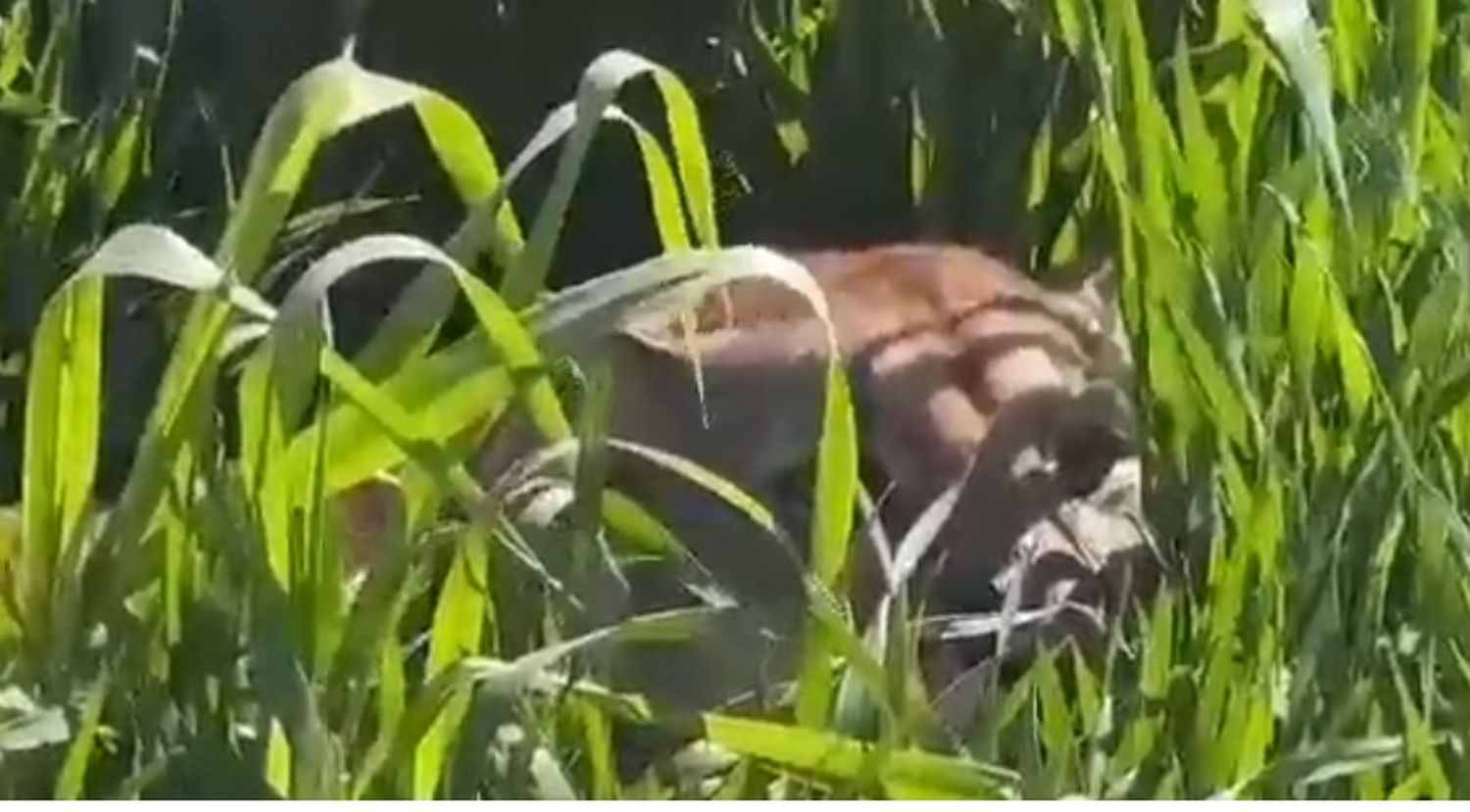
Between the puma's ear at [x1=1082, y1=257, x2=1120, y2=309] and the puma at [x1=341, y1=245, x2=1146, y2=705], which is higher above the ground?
the puma's ear at [x1=1082, y1=257, x2=1120, y2=309]

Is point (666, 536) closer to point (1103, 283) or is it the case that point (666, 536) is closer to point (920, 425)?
point (920, 425)

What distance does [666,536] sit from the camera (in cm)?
107

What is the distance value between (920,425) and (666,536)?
0.59 ft

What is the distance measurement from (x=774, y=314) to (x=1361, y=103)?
8.6 inches

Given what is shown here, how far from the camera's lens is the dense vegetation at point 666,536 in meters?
0.98

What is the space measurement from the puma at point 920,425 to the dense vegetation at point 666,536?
0.04m

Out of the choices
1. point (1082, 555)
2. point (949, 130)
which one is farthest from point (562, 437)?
point (949, 130)

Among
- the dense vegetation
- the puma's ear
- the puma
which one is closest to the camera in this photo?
the dense vegetation

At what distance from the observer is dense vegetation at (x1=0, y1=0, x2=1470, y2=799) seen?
98cm

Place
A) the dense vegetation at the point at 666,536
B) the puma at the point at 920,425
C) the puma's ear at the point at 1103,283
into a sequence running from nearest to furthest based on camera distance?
the dense vegetation at the point at 666,536 < the puma at the point at 920,425 < the puma's ear at the point at 1103,283

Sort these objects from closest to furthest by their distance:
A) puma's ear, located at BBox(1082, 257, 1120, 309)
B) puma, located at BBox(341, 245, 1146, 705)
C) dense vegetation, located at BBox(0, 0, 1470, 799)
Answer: dense vegetation, located at BBox(0, 0, 1470, 799) → puma, located at BBox(341, 245, 1146, 705) → puma's ear, located at BBox(1082, 257, 1120, 309)

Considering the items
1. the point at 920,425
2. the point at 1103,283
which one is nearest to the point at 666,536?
the point at 920,425

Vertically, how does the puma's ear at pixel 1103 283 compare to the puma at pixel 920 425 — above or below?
above

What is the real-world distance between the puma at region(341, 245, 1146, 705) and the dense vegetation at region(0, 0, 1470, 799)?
36 mm
